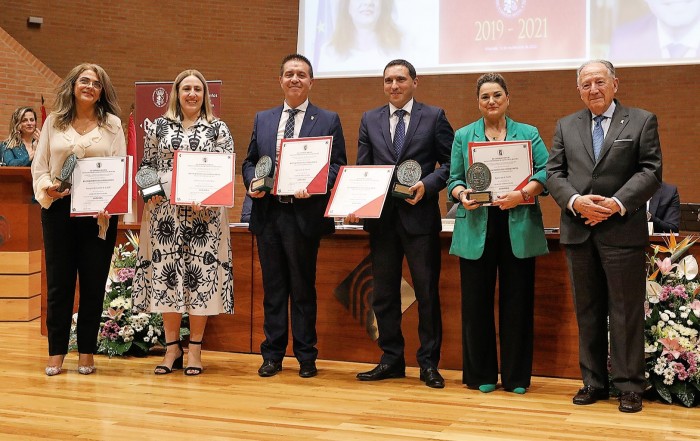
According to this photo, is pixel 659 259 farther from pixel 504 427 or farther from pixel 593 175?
pixel 504 427

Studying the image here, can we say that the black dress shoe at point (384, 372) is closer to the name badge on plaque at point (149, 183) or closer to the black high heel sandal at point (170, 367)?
the black high heel sandal at point (170, 367)

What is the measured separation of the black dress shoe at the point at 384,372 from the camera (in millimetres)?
3957

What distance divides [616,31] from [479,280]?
4.33 meters

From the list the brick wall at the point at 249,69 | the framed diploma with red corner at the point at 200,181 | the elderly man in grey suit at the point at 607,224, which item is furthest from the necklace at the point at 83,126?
the brick wall at the point at 249,69

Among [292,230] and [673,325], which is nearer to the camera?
[673,325]

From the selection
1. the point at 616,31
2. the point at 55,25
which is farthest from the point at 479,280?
the point at 55,25

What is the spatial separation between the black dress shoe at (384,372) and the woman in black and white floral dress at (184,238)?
77 centimetres

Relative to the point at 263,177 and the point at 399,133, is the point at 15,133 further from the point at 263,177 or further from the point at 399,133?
the point at 399,133

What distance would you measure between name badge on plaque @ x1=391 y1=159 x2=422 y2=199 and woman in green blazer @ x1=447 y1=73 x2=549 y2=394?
18 centimetres

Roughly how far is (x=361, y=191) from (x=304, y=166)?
12.7 inches

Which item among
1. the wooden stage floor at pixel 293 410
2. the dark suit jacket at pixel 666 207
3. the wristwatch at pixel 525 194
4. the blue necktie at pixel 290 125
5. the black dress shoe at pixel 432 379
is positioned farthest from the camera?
the dark suit jacket at pixel 666 207

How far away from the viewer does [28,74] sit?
8.81 meters

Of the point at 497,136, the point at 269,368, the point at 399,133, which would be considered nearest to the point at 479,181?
the point at 497,136

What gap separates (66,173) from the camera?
388 centimetres
